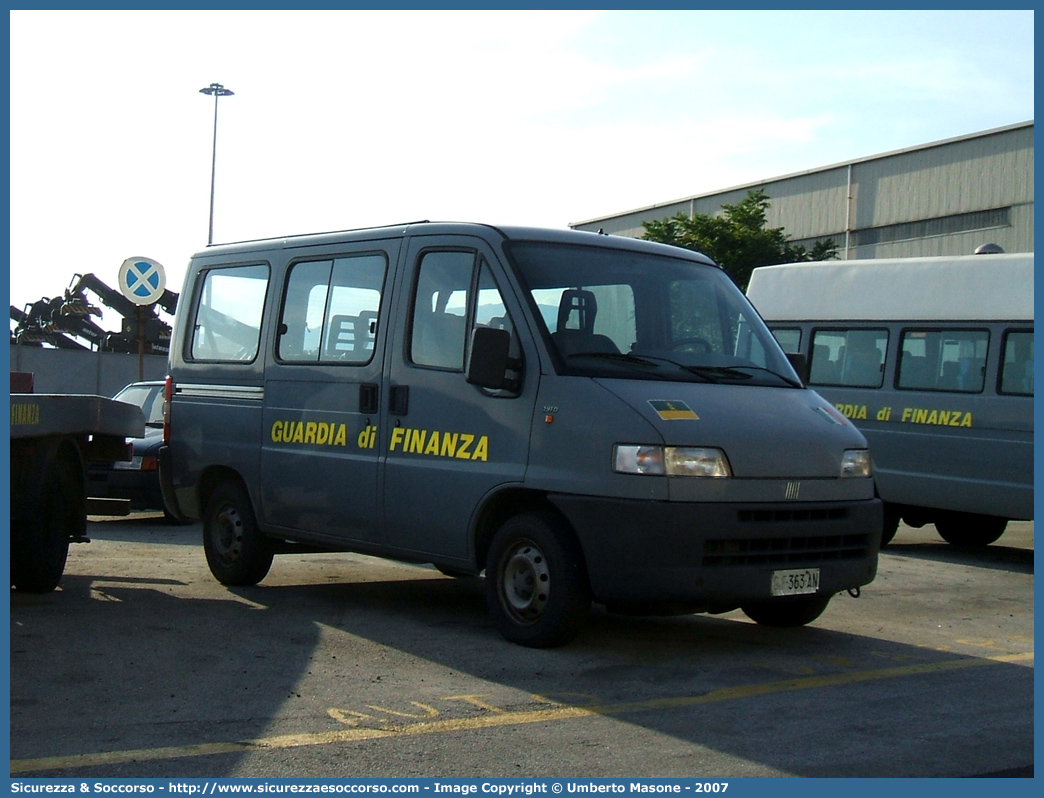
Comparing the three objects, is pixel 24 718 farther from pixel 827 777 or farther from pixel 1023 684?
pixel 1023 684

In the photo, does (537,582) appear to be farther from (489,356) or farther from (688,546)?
(489,356)

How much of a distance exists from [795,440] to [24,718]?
402 centimetres

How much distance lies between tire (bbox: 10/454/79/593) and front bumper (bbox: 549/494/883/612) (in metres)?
3.66

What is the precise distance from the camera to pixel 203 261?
10.4 m

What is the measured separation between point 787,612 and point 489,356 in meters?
2.49

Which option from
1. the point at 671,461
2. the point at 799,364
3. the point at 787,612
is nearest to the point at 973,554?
the point at 799,364

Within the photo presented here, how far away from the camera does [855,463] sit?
764cm

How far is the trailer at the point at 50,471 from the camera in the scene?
8562 millimetres

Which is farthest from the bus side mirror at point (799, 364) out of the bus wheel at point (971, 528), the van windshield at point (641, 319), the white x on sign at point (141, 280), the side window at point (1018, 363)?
the white x on sign at point (141, 280)

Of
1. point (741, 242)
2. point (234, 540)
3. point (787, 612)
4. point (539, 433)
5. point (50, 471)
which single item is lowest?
point (787, 612)

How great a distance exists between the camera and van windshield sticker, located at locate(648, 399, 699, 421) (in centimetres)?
705

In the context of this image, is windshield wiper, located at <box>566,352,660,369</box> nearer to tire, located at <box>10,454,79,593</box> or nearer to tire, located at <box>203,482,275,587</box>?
tire, located at <box>203,482,275,587</box>

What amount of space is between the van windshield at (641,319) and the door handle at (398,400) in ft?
3.63

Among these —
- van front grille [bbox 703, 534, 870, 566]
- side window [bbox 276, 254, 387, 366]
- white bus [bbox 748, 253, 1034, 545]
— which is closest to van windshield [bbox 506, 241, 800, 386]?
van front grille [bbox 703, 534, 870, 566]
